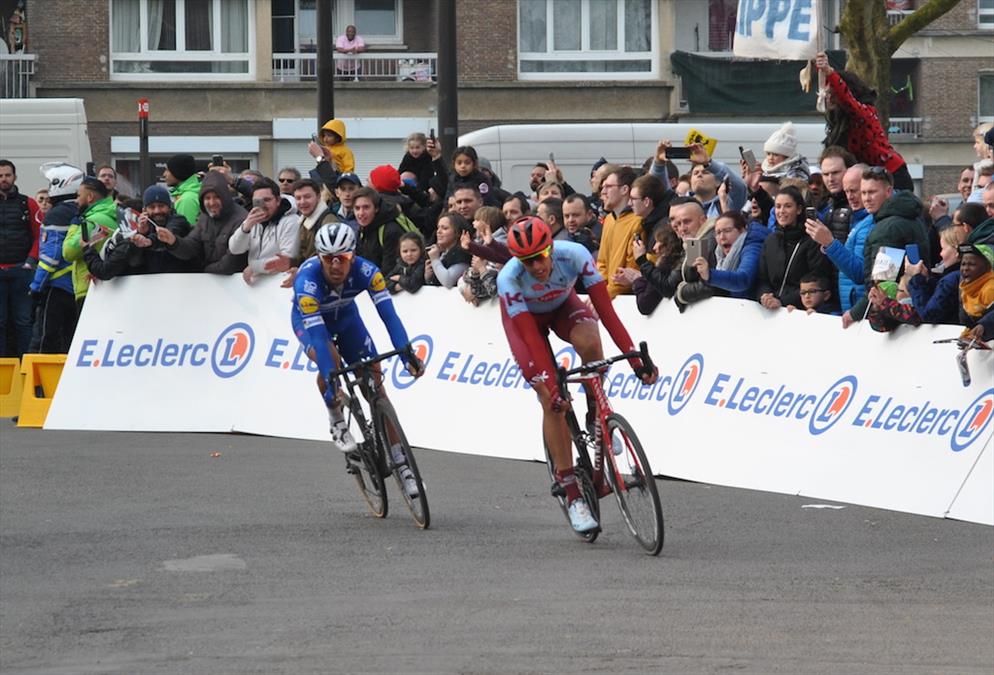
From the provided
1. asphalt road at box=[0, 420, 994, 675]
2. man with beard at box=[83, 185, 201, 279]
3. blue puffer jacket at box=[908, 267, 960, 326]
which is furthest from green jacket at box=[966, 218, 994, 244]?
man with beard at box=[83, 185, 201, 279]

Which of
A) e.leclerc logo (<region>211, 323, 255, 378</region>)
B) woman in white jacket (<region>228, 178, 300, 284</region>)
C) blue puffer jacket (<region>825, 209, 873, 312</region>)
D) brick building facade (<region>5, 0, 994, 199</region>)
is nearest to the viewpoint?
blue puffer jacket (<region>825, 209, 873, 312</region>)

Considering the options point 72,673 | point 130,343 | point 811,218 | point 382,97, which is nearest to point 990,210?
point 811,218

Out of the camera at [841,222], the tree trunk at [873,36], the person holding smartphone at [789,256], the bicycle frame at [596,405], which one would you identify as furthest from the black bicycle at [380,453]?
the tree trunk at [873,36]

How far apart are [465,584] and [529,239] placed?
2132 mm

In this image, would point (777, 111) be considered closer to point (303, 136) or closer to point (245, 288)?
point (303, 136)

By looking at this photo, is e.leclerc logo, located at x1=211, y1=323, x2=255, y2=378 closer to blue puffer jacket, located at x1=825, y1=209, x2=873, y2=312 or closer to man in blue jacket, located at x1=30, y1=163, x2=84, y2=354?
man in blue jacket, located at x1=30, y1=163, x2=84, y2=354

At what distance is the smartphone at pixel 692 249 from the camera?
44.1 feet

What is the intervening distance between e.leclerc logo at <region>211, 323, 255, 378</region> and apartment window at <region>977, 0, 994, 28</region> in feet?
105

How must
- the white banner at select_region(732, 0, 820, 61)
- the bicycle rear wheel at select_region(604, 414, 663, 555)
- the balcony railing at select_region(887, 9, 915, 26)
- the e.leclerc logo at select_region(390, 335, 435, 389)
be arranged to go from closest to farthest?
the bicycle rear wheel at select_region(604, 414, 663, 555)
the white banner at select_region(732, 0, 820, 61)
the e.leclerc logo at select_region(390, 335, 435, 389)
the balcony railing at select_region(887, 9, 915, 26)

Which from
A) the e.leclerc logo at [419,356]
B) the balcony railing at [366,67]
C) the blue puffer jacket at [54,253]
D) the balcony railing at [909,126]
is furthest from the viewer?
the balcony railing at [909,126]

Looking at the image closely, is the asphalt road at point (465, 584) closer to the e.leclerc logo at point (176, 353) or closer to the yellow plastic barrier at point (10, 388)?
the e.leclerc logo at point (176, 353)

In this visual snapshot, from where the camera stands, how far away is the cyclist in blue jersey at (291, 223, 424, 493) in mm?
11922

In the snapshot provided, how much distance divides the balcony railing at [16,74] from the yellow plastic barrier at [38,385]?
23631 mm

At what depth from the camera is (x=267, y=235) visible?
662 inches
